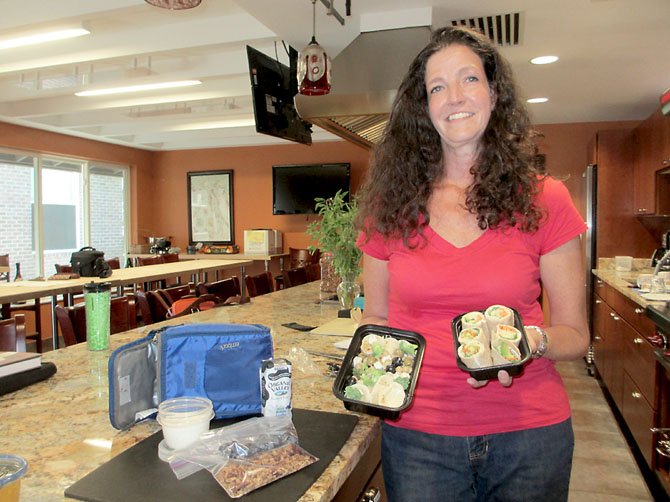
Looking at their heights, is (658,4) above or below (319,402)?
above

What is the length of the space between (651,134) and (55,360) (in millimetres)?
4885

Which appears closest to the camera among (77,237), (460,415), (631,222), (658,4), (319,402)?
(460,415)

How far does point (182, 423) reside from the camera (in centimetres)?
94

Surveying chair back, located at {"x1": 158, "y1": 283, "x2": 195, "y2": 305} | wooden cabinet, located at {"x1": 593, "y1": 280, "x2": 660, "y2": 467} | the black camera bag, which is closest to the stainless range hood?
chair back, located at {"x1": 158, "y1": 283, "x2": 195, "y2": 305}

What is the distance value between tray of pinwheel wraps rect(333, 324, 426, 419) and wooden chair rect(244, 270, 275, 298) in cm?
283

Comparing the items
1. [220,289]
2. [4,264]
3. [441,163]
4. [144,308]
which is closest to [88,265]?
[220,289]

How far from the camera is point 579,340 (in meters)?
1.02

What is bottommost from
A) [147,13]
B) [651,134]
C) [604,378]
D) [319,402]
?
[604,378]

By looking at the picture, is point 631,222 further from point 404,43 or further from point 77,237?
point 77,237

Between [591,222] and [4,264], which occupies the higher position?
[591,222]

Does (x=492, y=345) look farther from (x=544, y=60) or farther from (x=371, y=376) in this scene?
(x=544, y=60)

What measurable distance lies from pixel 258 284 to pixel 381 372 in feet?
9.83

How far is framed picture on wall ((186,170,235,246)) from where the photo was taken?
331 inches

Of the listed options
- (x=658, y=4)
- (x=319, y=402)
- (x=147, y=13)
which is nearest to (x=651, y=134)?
(x=658, y=4)
